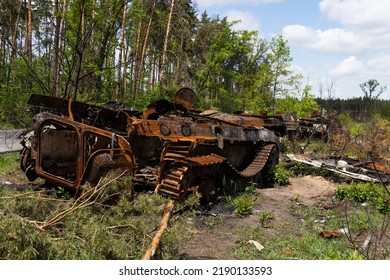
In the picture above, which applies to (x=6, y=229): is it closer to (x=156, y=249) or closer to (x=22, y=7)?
(x=156, y=249)

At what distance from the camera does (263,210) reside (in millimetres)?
7887

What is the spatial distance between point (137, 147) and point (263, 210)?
2.84 metres

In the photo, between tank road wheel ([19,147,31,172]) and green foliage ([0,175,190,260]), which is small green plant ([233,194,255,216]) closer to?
green foliage ([0,175,190,260])

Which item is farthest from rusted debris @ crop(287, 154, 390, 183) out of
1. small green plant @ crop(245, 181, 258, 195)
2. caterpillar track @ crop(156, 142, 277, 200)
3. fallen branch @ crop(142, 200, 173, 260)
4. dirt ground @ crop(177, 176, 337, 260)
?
fallen branch @ crop(142, 200, 173, 260)

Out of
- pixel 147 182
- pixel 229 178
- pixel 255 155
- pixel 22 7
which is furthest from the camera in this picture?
pixel 22 7

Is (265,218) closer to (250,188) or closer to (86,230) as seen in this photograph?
(250,188)

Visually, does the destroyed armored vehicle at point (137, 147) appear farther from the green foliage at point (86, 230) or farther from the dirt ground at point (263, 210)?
the green foliage at point (86, 230)

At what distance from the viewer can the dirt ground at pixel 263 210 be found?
210 inches

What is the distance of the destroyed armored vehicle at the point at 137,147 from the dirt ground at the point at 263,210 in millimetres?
720

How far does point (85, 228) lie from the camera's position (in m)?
3.97

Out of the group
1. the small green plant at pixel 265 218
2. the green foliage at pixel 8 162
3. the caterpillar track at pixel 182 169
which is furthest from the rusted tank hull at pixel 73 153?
the small green plant at pixel 265 218

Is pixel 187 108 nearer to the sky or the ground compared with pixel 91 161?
nearer to the sky

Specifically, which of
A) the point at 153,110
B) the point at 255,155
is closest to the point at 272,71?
the point at 255,155

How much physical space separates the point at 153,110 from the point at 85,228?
16.8 feet
